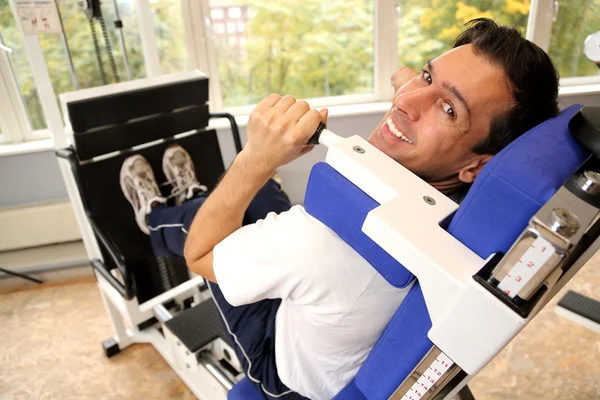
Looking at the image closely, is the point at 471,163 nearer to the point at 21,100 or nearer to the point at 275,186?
the point at 275,186

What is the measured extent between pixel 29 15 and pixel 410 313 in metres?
1.49

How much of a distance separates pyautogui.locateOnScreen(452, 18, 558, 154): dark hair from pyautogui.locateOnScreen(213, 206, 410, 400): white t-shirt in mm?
344

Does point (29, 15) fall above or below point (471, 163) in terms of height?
above

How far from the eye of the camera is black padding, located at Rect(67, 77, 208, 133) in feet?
4.89

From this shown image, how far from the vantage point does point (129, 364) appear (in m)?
1.87

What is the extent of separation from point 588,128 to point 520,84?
240 mm

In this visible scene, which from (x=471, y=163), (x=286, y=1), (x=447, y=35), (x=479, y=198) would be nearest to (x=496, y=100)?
(x=471, y=163)

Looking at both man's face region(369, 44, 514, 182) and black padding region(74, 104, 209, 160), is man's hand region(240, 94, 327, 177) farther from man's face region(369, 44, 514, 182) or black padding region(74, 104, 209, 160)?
black padding region(74, 104, 209, 160)

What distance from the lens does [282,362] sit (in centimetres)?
101

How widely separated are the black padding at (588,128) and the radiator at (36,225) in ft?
7.56

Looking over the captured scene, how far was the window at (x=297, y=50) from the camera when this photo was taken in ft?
8.57

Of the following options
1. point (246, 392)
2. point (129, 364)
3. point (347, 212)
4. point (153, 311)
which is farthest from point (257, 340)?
point (129, 364)

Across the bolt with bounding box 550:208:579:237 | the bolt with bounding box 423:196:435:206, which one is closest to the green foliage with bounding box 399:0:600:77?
the bolt with bounding box 423:196:435:206

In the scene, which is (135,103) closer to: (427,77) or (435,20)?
(427,77)
